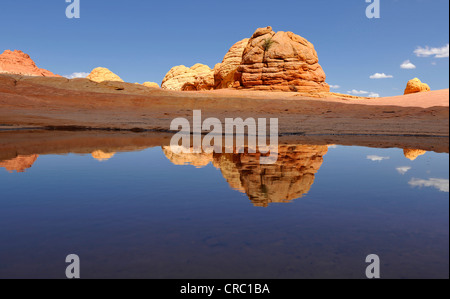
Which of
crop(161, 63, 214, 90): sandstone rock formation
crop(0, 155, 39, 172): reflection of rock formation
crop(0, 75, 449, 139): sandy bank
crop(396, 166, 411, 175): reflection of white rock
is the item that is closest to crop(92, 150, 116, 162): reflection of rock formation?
crop(0, 155, 39, 172): reflection of rock formation

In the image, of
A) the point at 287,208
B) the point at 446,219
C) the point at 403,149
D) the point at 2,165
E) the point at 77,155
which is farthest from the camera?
the point at 403,149

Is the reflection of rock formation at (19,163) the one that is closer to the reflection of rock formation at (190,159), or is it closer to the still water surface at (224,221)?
the still water surface at (224,221)

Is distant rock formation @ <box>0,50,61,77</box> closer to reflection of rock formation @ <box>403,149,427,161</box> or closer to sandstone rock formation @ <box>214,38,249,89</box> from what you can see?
sandstone rock formation @ <box>214,38,249,89</box>

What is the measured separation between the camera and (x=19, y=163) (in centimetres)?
834

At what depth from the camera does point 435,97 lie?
93.6 ft

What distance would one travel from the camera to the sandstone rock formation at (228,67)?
192ft

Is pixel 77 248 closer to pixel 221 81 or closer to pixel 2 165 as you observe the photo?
pixel 2 165

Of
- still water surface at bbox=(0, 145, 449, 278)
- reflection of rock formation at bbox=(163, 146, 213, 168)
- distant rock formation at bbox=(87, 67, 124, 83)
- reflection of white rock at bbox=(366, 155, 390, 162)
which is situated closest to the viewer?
still water surface at bbox=(0, 145, 449, 278)

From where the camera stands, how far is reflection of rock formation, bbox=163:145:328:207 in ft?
18.6

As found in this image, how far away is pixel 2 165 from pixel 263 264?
752 cm

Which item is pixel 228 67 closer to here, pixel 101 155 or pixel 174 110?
pixel 174 110

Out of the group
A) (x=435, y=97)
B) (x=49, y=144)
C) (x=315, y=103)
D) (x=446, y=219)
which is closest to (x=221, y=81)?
(x=315, y=103)

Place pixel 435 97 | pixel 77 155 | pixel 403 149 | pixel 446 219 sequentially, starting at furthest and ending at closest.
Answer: pixel 435 97 → pixel 403 149 → pixel 77 155 → pixel 446 219

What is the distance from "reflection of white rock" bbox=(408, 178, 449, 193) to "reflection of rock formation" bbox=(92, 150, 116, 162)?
7635 millimetres
